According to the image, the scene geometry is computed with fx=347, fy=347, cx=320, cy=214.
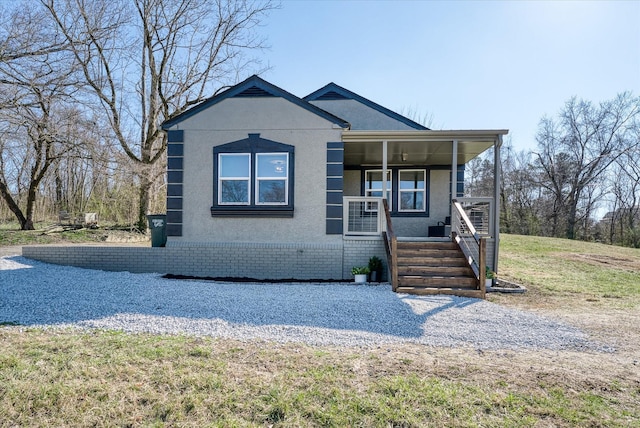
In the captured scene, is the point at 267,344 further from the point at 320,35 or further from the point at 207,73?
the point at 207,73

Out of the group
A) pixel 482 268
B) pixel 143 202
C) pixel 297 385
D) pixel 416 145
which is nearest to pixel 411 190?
pixel 416 145

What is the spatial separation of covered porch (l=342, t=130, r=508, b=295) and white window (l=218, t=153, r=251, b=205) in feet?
8.80

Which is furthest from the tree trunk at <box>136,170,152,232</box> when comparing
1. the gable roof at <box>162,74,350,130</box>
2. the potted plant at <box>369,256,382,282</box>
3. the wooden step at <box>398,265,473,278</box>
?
the wooden step at <box>398,265,473,278</box>

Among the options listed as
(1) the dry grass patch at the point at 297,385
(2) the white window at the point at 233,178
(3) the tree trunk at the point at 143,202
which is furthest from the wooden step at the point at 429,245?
(3) the tree trunk at the point at 143,202

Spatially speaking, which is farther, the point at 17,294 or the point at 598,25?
the point at 598,25

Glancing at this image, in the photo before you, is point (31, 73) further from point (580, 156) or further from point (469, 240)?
point (580, 156)

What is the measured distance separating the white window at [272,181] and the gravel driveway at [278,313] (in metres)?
2.50

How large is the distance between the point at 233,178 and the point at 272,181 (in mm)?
1045

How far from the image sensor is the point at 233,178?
9.16m

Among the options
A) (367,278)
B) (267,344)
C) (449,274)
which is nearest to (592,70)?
(449,274)

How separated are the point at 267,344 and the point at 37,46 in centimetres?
1138

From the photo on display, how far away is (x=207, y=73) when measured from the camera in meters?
20.3

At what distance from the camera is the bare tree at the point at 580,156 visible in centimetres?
2692

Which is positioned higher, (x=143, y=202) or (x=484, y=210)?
(x=143, y=202)
